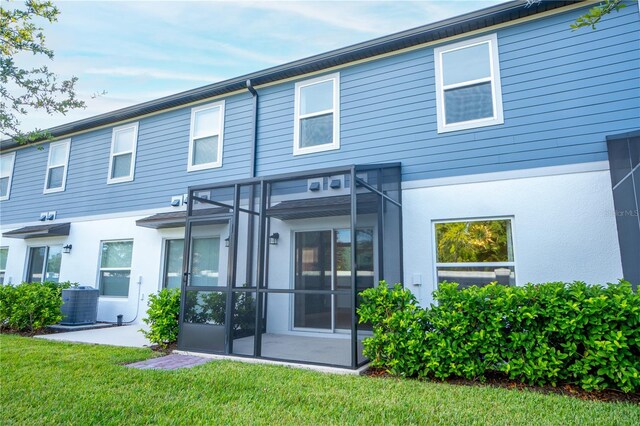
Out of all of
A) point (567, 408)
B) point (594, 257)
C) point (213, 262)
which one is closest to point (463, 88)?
point (594, 257)

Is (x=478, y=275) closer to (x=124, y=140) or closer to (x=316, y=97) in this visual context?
(x=316, y=97)

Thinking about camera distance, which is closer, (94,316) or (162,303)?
(162,303)

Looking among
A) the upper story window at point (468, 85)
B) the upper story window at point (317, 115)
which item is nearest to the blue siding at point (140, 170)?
the upper story window at point (317, 115)

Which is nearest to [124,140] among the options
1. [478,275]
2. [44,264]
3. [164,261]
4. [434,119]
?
[164,261]

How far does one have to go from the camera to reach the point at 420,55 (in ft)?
23.3

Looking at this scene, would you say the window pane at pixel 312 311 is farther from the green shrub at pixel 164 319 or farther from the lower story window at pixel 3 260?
the lower story window at pixel 3 260

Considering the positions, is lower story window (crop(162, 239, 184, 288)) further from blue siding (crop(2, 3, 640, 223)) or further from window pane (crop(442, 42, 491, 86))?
window pane (crop(442, 42, 491, 86))

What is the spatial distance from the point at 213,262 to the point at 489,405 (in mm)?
5456

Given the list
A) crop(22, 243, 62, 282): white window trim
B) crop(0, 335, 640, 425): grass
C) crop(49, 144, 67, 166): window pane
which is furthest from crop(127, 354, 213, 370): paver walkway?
crop(49, 144, 67, 166): window pane

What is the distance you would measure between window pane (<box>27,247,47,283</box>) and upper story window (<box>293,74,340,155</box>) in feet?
28.4

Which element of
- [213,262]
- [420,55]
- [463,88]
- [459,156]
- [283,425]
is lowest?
[283,425]

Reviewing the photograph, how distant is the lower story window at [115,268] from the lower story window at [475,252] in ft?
24.5

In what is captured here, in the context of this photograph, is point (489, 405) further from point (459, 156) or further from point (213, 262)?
point (213, 262)

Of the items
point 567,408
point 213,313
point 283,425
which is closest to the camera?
point 283,425
